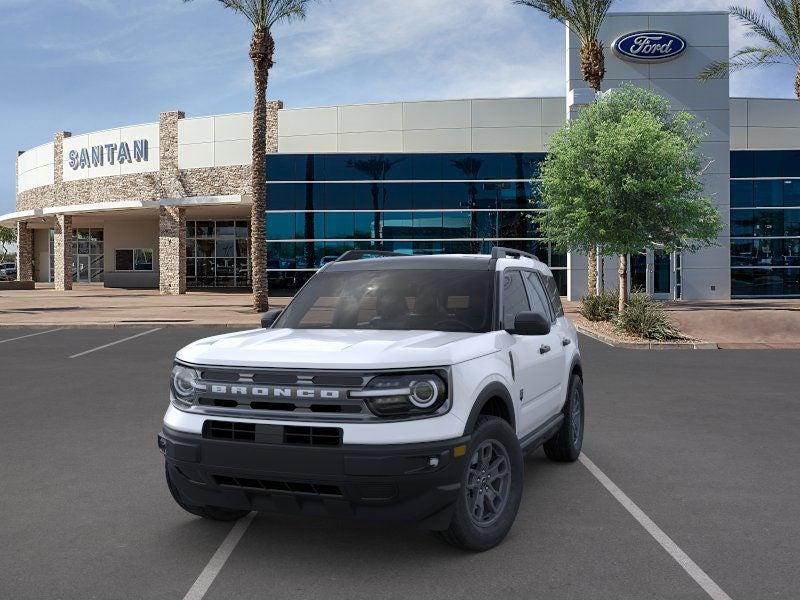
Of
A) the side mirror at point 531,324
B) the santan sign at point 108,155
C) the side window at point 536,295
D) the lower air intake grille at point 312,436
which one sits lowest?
the lower air intake grille at point 312,436

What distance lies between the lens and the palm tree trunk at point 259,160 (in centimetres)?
2567

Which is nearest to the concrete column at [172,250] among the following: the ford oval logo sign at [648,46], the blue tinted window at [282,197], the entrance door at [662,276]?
the blue tinted window at [282,197]

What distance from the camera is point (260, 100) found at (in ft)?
84.9

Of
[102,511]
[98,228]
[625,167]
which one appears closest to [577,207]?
[625,167]

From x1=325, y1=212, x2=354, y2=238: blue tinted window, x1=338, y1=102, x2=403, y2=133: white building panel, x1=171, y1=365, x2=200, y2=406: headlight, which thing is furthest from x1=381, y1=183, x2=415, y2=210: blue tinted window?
x1=171, y1=365, x2=200, y2=406: headlight

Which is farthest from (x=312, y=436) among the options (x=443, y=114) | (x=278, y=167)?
(x=278, y=167)

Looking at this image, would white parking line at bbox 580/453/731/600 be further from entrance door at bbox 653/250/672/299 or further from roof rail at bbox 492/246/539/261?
entrance door at bbox 653/250/672/299

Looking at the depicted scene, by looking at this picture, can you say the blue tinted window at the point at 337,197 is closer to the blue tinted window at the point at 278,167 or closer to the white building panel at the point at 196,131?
the blue tinted window at the point at 278,167

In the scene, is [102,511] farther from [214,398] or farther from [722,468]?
[722,468]

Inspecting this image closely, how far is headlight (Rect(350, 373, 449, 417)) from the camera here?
4.02 m

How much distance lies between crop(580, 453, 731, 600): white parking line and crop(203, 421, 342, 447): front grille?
2078mm

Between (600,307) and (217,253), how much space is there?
108 feet

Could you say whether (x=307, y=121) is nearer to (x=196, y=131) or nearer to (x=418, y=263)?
(x=196, y=131)

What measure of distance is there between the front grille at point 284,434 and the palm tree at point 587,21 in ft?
77.6
